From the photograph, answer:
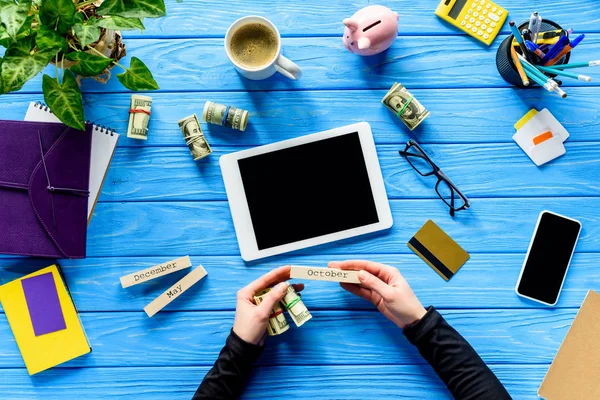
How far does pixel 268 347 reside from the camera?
1088 millimetres

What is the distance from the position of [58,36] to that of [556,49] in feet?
3.13

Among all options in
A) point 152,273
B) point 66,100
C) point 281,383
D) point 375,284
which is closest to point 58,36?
point 66,100

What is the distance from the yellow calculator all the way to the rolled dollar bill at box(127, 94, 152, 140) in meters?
0.73

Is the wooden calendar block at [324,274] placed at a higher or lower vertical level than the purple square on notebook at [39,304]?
higher

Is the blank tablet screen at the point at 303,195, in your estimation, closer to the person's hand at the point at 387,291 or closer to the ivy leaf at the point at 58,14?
the person's hand at the point at 387,291

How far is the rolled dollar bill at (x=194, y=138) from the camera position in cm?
106

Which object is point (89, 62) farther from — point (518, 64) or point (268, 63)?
point (518, 64)

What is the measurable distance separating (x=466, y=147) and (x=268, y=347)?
676mm

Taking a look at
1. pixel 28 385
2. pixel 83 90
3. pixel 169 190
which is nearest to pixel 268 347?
pixel 169 190

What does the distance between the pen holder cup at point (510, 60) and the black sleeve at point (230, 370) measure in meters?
0.84

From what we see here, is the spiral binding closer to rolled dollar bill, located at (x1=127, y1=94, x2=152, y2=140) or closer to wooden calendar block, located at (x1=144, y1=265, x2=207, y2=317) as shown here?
rolled dollar bill, located at (x1=127, y1=94, x2=152, y2=140)

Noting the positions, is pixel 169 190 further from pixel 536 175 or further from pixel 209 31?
pixel 536 175

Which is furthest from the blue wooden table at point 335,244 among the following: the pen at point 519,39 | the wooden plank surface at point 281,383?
the pen at point 519,39

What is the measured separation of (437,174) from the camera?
108cm
